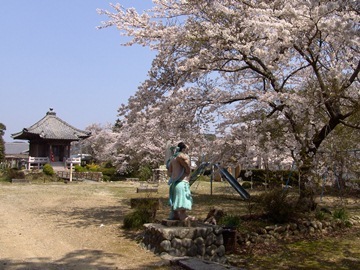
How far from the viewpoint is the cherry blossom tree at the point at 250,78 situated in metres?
8.77

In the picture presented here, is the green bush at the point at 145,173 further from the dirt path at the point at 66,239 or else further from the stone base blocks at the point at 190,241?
the stone base blocks at the point at 190,241

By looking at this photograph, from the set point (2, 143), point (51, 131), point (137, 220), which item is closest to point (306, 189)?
point (137, 220)

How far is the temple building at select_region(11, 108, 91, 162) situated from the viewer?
35375 mm

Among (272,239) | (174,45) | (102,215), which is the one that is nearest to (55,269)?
(272,239)

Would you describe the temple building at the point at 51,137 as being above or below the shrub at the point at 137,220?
above

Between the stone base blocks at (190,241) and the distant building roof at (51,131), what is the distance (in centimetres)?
2980

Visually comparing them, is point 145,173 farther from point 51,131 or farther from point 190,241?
point 190,241

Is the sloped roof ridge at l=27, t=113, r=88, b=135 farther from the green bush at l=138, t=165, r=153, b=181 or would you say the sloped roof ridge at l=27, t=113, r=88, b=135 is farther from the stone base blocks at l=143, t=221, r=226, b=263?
the stone base blocks at l=143, t=221, r=226, b=263

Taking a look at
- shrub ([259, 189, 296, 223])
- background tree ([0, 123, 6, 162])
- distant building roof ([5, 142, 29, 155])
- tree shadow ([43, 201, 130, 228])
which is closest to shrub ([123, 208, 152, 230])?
tree shadow ([43, 201, 130, 228])

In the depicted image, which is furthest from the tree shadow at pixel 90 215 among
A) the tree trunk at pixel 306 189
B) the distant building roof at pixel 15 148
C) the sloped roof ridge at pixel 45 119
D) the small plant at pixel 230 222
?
the distant building roof at pixel 15 148

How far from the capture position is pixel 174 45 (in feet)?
34.2

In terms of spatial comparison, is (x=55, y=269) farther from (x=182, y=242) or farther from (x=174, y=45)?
(x=174, y=45)

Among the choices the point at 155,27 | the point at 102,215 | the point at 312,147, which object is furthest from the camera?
the point at 102,215

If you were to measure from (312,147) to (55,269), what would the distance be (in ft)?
22.6
